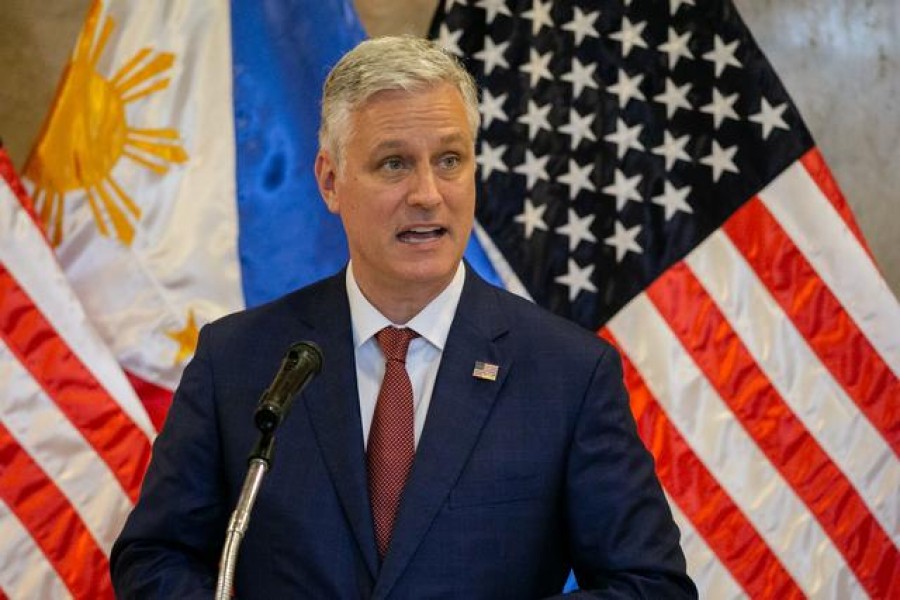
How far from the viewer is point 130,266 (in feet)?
9.43

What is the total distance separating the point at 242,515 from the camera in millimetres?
1304

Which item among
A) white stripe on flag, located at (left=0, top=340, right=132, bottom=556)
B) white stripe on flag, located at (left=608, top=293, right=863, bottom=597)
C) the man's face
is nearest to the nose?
the man's face

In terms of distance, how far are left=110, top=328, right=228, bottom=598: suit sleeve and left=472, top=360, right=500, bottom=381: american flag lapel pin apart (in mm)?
403

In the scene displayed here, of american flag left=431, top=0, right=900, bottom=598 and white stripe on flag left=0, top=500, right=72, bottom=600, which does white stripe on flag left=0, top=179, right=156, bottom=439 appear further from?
american flag left=431, top=0, right=900, bottom=598

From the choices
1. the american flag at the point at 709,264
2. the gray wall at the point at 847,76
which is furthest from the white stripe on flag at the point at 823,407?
the gray wall at the point at 847,76

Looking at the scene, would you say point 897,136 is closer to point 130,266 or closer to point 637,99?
point 637,99

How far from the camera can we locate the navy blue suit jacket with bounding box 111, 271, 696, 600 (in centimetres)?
174

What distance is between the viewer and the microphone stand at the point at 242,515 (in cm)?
128

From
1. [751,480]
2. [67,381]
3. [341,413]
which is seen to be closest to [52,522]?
[67,381]

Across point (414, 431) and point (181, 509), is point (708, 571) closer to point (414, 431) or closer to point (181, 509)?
point (414, 431)

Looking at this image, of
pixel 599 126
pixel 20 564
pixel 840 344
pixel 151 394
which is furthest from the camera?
pixel 599 126

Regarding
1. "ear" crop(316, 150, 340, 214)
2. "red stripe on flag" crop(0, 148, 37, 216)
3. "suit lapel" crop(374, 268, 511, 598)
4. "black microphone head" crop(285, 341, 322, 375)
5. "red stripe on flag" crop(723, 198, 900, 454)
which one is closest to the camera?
"black microphone head" crop(285, 341, 322, 375)

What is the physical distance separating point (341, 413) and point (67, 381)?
109cm

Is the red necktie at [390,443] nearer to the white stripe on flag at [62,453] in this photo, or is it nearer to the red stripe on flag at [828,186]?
the white stripe on flag at [62,453]
